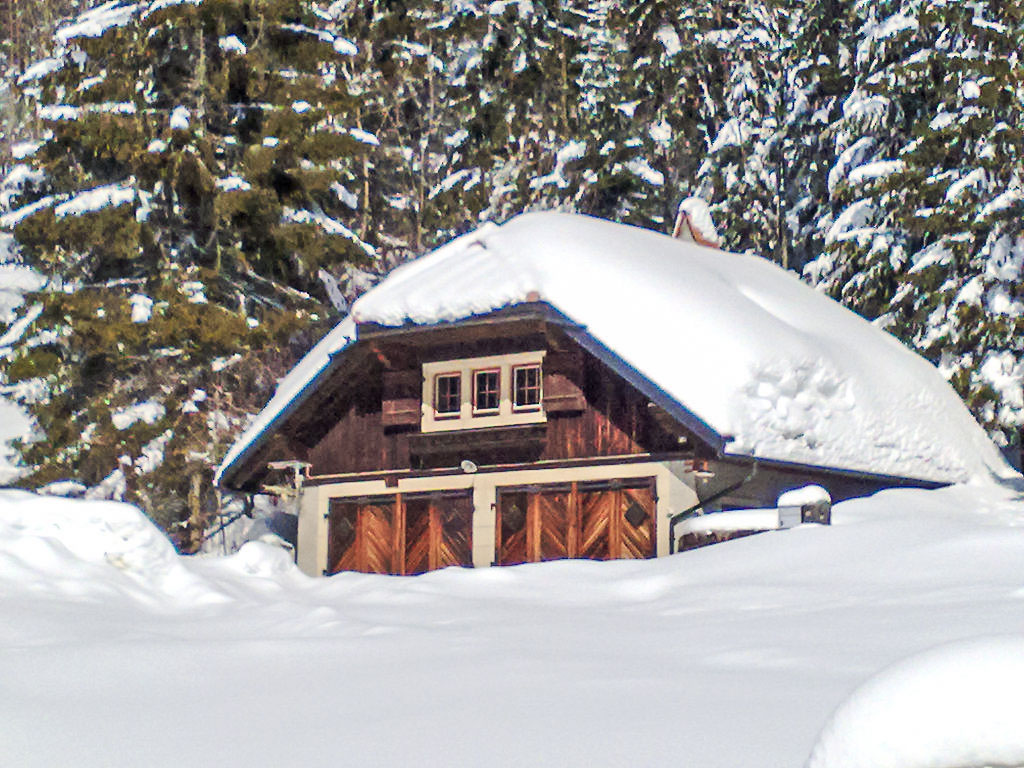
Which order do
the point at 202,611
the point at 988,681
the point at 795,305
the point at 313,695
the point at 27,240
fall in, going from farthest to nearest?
1. the point at 27,240
2. the point at 795,305
3. the point at 202,611
4. the point at 313,695
5. the point at 988,681

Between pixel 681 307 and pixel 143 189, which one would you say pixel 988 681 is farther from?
pixel 143 189

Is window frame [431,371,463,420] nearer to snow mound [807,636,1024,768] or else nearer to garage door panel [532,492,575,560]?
garage door panel [532,492,575,560]

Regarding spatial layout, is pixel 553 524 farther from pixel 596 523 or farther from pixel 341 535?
pixel 341 535

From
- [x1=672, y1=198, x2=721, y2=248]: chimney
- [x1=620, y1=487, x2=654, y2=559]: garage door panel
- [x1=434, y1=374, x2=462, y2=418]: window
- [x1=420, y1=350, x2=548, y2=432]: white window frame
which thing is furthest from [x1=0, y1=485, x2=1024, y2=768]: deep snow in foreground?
[x1=672, y1=198, x2=721, y2=248]: chimney

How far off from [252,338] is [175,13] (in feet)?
19.2

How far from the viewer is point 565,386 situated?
20.8 meters

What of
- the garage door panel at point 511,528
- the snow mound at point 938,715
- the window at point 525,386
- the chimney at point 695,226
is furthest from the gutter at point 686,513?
the snow mound at point 938,715

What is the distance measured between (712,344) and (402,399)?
478 centimetres

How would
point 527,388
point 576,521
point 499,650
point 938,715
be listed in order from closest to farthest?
point 938,715, point 499,650, point 576,521, point 527,388

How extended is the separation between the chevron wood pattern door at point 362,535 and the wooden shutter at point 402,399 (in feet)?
3.95

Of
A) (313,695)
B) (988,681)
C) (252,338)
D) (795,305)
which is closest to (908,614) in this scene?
(313,695)

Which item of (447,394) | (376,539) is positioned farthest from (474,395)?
(376,539)

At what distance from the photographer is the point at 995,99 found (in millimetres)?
27203

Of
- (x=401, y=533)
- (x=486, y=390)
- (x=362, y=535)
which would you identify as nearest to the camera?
(x=486, y=390)
